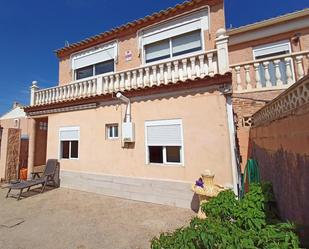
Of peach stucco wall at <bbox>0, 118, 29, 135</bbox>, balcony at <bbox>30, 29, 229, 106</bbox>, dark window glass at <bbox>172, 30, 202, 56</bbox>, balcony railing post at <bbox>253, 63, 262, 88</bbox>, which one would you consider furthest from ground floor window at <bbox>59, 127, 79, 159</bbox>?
peach stucco wall at <bbox>0, 118, 29, 135</bbox>

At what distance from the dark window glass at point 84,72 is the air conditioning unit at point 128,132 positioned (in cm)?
568

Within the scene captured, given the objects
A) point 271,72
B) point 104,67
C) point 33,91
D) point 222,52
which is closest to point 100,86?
point 104,67

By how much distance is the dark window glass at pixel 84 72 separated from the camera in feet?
37.9

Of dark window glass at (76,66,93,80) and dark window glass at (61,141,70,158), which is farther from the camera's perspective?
dark window glass at (76,66,93,80)

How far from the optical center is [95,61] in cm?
1116

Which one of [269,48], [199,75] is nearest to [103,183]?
[199,75]

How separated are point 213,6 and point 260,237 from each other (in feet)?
29.8

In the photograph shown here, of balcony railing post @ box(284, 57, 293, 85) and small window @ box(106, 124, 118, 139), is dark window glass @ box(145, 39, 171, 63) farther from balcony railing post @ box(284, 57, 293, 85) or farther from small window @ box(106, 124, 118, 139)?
balcony railing post @ box(284, 57, 293, 85)

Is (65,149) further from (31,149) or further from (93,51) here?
(93,51)

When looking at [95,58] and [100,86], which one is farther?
[95,58]

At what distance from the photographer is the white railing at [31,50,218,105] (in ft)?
22.6

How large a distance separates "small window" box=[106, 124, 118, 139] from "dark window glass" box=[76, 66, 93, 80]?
186 inches

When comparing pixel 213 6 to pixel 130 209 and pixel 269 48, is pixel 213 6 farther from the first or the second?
pixel 130 209

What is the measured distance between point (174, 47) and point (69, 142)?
713cm
